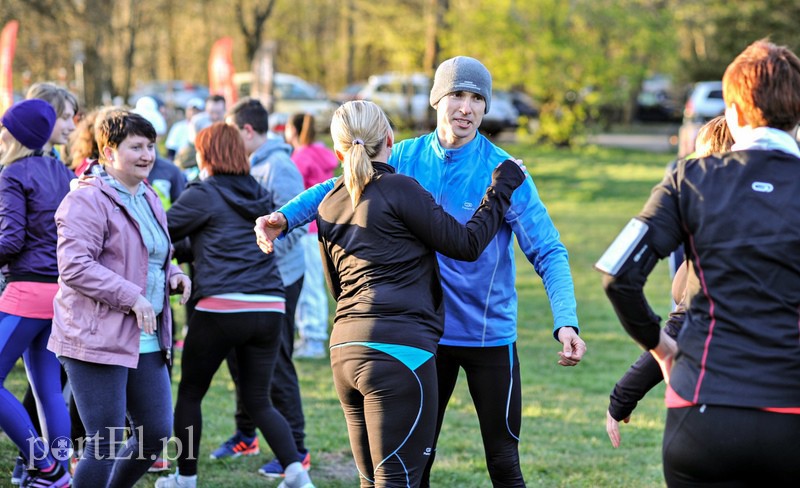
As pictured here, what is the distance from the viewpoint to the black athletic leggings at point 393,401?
3.40 m

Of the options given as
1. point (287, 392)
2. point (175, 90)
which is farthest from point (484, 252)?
point (175, 90)

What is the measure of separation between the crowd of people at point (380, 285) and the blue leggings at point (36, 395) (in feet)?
0.04

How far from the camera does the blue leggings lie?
4812mm

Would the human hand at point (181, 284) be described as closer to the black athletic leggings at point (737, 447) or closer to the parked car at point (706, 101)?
the black athletic leggings at point (737, 447)

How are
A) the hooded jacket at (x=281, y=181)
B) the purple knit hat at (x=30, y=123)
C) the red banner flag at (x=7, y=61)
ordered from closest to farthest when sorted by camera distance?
1. the purple knit hat at (x=30, y=123)
2. the hooded jacket at (x=281, y=181)
3. the red banner flag at (x=7, y=61)

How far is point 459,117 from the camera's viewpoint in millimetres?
3965

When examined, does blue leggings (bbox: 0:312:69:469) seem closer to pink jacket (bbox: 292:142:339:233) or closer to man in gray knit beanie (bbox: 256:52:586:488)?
man in gray knit beanie (bbox: 256:52:586:488)

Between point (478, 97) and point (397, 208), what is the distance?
86 cm

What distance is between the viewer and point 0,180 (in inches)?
185

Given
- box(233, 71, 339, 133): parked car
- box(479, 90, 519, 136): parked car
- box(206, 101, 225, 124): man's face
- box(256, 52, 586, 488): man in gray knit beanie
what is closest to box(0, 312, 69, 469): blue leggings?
box(256, 52, 586, 488): man in gray knit beanie

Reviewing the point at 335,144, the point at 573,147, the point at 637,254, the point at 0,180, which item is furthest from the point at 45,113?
the point at 573,147

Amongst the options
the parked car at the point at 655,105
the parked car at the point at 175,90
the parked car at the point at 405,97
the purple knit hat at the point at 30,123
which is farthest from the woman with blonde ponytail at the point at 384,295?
the parked car at the point at 655,105

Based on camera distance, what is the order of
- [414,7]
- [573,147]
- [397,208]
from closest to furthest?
[397,208]
[573,147]
[414,7]

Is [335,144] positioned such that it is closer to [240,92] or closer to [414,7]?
[414,7]
